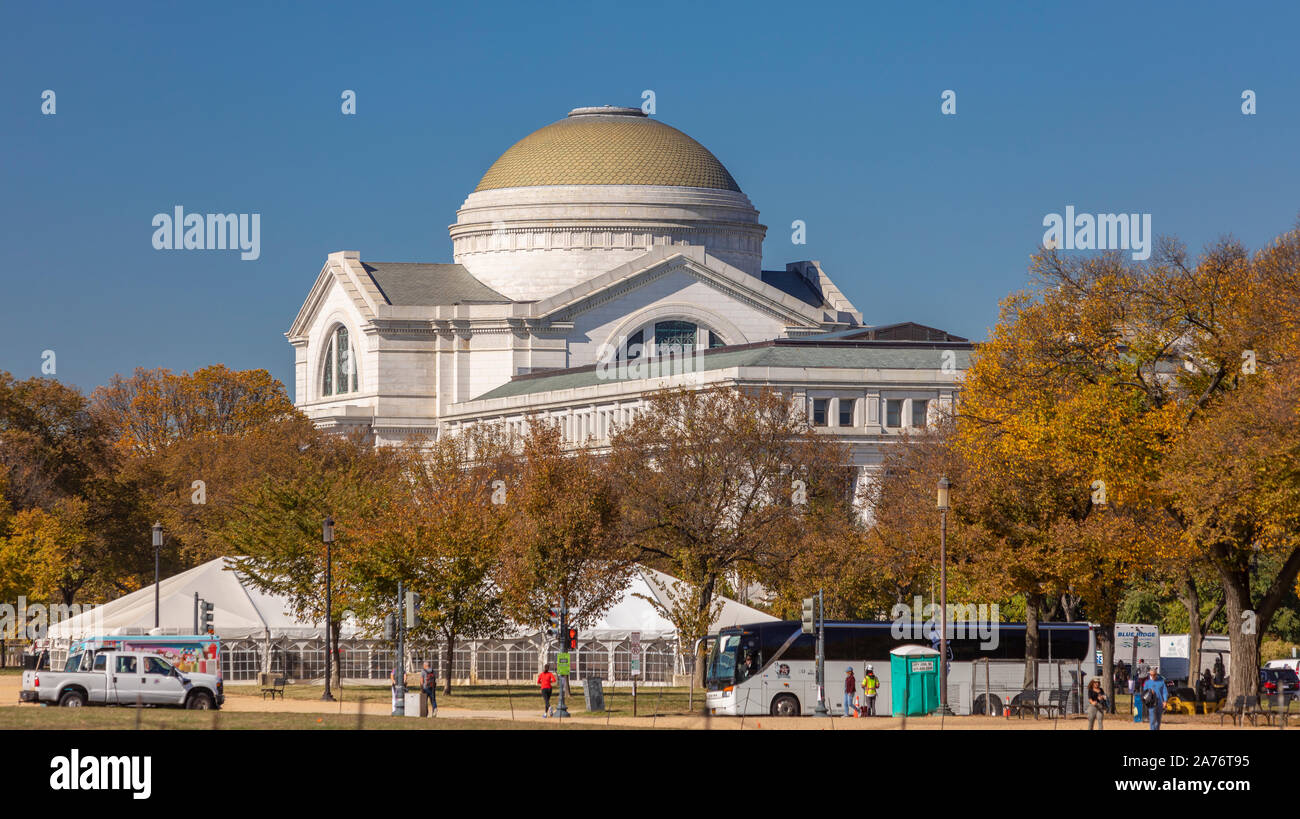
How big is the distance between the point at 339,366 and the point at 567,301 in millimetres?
19965

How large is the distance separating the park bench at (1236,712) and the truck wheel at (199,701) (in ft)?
76.4

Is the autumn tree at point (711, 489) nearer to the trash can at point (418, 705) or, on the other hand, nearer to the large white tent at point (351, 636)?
the large white tent at point (351, 636)

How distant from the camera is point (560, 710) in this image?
51.6m

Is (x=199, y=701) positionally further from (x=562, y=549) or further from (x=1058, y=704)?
(x=1058, y=704)

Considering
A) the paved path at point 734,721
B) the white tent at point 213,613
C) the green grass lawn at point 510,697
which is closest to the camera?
the paved path at point 734,721

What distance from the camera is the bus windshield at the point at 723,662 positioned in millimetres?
57750

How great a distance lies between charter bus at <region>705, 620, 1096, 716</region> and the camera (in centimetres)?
5738

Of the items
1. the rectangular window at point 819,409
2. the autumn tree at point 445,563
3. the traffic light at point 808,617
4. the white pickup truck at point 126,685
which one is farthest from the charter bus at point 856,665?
the rectangular window at point 819,409

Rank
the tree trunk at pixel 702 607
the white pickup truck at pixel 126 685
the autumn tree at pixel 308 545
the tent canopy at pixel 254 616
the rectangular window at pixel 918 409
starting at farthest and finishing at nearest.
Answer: the rectangular window at pixel 918 409 < the tent canopy at pixel 254 616 < the autumn tree at pixel 308 545 < the tree trunk at pixel 702 607 < the white pickup truck at pixel 126 685

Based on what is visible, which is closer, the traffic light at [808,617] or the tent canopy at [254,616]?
the traffic light at [808,617]

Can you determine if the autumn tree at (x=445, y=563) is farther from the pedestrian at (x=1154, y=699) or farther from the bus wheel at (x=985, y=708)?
the pedestrian at (x=1154, y=699)

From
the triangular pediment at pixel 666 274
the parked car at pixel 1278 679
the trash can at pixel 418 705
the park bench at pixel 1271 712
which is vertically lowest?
the parked car at pixel 1278 679

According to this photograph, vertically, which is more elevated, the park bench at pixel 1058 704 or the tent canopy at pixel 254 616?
the tent canopy at pixel 254 616
